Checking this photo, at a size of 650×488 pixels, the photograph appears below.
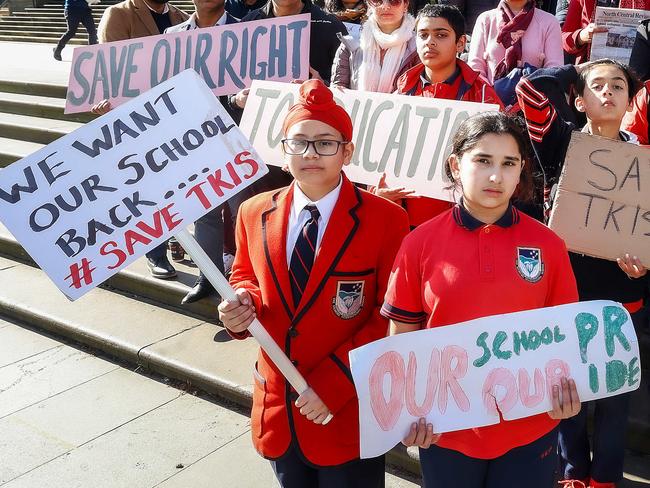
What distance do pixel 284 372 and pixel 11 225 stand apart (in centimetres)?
89

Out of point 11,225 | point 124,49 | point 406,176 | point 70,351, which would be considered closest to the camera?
point 11,225

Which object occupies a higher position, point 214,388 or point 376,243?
point 376,243

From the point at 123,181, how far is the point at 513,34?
248cm

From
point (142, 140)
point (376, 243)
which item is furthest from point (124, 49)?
point (376, 243)

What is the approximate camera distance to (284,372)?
210 cm

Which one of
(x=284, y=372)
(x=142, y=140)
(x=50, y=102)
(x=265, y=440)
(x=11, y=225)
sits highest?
(x=142, y=140)

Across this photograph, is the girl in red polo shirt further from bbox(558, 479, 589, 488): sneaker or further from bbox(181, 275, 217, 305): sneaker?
bbox(181, 275, 217, 305): sneaker

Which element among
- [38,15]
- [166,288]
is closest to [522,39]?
[166,288]

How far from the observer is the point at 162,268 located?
4883mm

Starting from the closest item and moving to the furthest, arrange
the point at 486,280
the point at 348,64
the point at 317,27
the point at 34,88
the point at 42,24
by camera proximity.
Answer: the point at 486,280 → the point at 348,64 → the point at 317,27 → the point at 34,88 → the point at 42,24

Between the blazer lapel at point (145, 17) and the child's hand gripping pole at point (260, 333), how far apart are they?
2.77 metres

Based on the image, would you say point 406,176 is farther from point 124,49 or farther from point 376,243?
point 124,49

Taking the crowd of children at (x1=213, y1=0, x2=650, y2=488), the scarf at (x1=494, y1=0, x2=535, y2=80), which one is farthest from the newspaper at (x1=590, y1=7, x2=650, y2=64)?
the crowd of children at (x1=213, y1=0, x2=650, y2=488)

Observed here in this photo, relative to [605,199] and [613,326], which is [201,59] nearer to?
[605,199]
